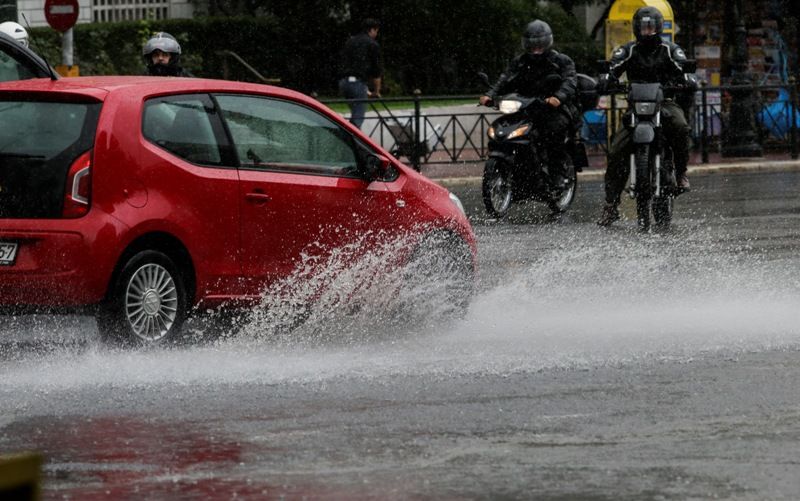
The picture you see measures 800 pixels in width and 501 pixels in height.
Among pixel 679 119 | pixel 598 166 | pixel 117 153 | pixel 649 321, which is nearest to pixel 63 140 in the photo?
pixel 117 153

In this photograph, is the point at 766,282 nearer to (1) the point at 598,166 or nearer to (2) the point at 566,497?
(2) the point at 566,497

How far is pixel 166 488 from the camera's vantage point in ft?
19.8

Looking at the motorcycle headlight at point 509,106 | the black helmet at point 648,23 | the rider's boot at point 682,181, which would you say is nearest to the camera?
the black helmet at point 648,23

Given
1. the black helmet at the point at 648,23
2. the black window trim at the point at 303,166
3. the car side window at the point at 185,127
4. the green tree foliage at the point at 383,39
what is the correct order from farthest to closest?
the green tree foliage at the point at 383,39 → the black helmet at the point at 648,23 → the black window trim at the point at 303,166 → the car side window at the point at 185,127

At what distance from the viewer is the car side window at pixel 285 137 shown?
33.0ft

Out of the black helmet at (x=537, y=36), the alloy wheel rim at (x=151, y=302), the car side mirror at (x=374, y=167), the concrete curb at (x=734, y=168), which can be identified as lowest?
the concrete curb at (x=734, y=168)

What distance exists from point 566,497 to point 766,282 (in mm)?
6535

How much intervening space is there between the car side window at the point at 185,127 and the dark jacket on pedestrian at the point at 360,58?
1726cm

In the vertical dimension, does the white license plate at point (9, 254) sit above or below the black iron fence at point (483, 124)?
above

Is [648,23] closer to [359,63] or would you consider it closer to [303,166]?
[303,166]

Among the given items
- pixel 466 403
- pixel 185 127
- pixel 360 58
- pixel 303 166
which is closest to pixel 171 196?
pixel 185 127

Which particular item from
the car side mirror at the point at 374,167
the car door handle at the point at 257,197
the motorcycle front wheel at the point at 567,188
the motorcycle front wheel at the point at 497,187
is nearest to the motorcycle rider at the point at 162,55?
the motorcycle front wheel at the point at 497,187

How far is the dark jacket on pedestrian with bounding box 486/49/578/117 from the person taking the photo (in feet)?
58.6

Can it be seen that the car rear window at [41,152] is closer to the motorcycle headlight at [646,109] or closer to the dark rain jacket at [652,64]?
the motorcycle headlight at [646,109]
